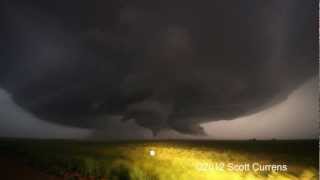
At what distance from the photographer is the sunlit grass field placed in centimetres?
275

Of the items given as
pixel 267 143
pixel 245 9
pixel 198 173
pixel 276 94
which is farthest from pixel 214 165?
pixel 245 9

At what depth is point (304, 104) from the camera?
110 inches

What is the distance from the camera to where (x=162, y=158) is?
9.05ft

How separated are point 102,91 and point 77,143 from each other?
0.35 metres

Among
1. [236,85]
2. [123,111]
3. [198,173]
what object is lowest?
[198,173]

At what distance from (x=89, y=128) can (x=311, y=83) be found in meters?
1.41

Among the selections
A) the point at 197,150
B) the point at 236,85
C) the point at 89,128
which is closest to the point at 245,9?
the point at 236,85

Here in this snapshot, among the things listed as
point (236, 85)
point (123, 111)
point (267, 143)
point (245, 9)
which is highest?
point (245, 9)

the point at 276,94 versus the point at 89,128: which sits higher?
the point at 276,94

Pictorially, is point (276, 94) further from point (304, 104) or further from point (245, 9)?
point (245, 9)

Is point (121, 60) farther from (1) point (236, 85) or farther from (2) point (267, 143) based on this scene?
(2) point (267, 143)

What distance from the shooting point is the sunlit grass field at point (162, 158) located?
2.75 meters

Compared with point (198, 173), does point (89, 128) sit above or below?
above

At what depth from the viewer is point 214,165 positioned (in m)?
2.76
